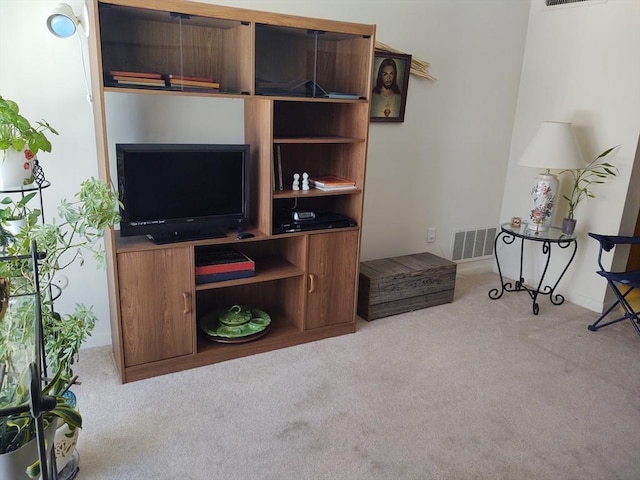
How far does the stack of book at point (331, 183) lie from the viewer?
2.96m

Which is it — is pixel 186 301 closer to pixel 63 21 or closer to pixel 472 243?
pixel 63 21

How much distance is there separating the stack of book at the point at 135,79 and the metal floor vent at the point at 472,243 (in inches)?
107

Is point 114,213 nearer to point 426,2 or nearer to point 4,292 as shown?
point 4,292

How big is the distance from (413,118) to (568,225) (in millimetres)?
1343

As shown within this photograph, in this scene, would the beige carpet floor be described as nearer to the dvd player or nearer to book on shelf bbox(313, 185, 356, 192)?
the dvd player

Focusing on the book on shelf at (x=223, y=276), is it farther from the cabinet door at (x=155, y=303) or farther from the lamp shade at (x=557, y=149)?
the lamp shade at (x=557, y=149)

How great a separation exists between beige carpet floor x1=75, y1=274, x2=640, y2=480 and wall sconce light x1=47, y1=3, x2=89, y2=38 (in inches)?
66.2

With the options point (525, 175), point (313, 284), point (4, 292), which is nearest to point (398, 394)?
point (313, 284)

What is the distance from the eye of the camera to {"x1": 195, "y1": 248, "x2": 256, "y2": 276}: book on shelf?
9.00ft

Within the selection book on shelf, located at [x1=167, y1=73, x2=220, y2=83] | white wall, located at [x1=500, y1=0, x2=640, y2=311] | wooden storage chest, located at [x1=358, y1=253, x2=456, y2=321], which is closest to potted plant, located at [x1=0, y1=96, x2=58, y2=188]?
book on shelf, located at [x1=167, y1=73, x2=220, y2=83]

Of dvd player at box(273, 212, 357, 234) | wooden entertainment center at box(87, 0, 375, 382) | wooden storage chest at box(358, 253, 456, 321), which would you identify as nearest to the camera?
wooden entertainment center at box(87, 0, 375, 382)

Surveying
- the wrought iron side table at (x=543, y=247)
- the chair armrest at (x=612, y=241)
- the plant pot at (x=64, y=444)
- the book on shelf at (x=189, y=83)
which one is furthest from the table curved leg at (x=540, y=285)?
the plant pot at (x=64, y=444)

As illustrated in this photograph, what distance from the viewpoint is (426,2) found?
3.49m

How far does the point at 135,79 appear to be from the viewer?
2.34 metres
